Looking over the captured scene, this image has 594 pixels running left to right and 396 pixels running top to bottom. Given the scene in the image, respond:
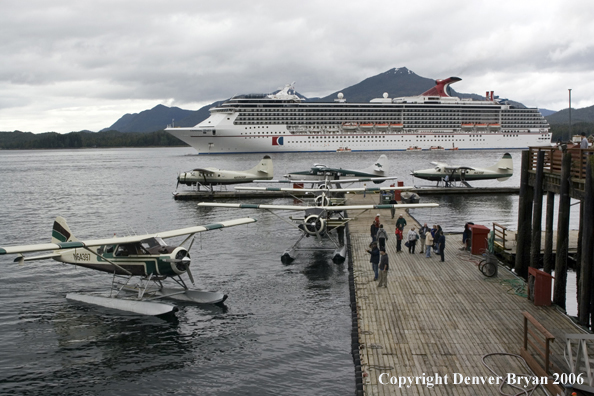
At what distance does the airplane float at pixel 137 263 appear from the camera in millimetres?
12414

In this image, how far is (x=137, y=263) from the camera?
1297 centimetres

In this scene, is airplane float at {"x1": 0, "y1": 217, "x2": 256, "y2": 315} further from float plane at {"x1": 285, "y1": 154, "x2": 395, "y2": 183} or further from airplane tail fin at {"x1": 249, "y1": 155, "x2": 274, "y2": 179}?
airplane tail fin at {"x1": 249, "y1": 155, "x2": 274, "y2": 179}

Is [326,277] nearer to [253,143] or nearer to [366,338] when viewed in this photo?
[366,338]

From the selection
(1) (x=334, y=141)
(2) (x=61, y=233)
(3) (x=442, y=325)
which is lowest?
(3) (x=442, y=325)

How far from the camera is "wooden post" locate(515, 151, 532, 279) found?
14.4m

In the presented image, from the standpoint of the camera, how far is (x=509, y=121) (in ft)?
349

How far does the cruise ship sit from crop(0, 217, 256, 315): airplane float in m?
77.9

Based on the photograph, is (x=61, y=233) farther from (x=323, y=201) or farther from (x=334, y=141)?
(x=334, y=141)

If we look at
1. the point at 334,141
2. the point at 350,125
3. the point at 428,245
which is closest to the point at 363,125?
the point at 350,125

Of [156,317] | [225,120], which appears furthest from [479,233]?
[225,120]

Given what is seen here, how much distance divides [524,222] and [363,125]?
86916 mm

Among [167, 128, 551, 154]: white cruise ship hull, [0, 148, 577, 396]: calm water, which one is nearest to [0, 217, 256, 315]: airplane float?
[0, 148, 577, 396]: calm water

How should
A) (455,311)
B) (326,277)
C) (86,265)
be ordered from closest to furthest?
(455,311) < (86,265) < (326,277)

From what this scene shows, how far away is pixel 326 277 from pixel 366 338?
6829 mm
